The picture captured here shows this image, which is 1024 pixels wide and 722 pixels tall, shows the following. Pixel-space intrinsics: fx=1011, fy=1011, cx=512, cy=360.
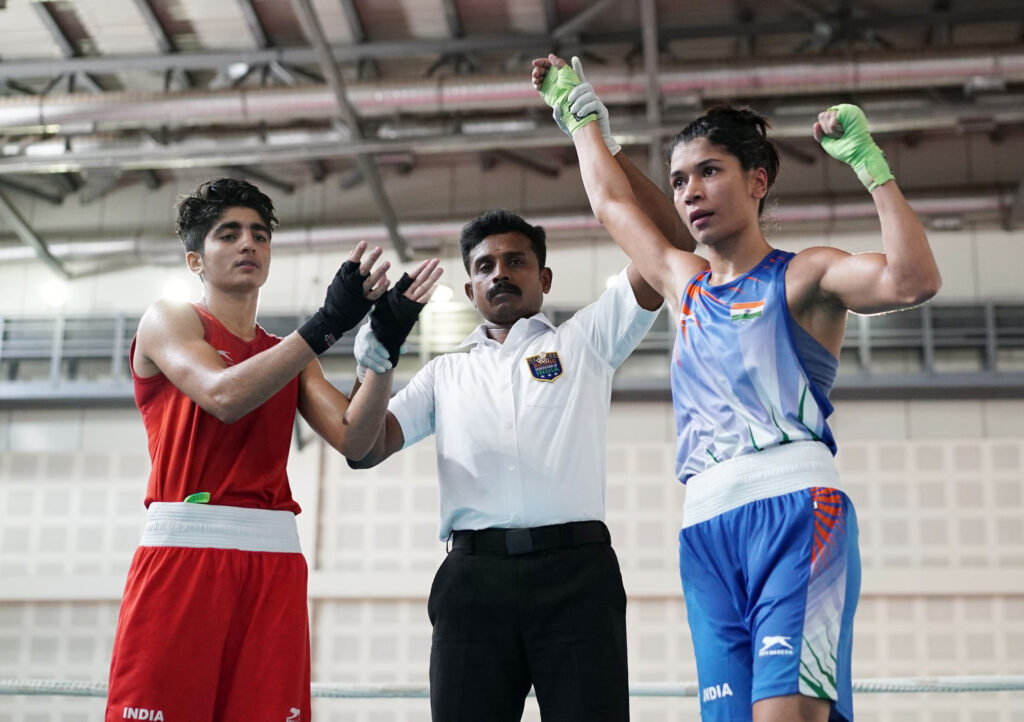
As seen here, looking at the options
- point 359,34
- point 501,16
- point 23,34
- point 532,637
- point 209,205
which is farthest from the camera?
point 23,34

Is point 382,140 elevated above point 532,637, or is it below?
above

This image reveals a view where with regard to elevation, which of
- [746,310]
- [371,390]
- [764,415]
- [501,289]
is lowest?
[764,415]

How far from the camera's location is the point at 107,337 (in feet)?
43.2

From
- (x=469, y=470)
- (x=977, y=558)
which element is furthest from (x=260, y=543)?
(x=977, y=558)

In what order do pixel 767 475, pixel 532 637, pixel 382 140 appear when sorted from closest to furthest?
pixel 767 475 → pixel 532 637 → pixel 382 140

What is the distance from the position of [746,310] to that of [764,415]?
278mm

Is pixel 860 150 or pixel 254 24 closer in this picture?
pixel 860 150

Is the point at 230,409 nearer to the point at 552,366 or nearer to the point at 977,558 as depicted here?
the point at 552,366

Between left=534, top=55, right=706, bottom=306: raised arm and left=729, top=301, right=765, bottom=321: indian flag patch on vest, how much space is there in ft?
0.86

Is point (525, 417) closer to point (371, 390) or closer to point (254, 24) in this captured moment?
point (371, 390)

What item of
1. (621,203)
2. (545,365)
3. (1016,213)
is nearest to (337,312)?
(545,365)

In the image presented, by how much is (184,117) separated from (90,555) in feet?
18.0

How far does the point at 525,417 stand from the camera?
3354 millimetres

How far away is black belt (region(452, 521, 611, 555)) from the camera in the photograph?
3.12m
